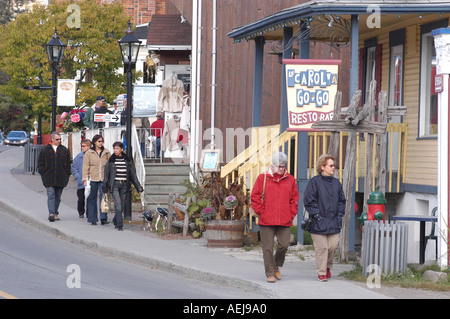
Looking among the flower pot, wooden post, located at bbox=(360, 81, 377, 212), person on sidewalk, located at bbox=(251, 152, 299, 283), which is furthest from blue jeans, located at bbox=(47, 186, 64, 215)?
person on sidewalk, located at bbox=(251, 152, 299, 283)

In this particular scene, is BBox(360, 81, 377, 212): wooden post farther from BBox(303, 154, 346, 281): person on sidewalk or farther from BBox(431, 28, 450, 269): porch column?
BBox(303, 154, 346, 281): person on sidewalk

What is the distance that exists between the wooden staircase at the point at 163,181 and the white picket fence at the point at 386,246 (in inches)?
380

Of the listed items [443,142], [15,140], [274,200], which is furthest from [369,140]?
[15,140]

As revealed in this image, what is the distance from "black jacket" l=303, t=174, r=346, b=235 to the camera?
11.3m

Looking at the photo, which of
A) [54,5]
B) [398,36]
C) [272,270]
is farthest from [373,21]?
[54,5]

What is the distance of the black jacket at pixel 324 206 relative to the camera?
11.3 metres

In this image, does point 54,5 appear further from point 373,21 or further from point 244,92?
point 373,21

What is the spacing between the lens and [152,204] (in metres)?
20.8

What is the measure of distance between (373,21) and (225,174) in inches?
160

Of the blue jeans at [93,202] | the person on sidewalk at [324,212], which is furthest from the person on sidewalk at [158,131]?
the person on sidewalk at [324,212]

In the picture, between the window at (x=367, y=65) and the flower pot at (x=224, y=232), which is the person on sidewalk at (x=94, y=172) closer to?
the flower pot at (x=224, y=232)

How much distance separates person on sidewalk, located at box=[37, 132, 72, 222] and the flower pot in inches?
162

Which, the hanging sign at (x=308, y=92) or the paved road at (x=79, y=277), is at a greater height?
the hanging sign at (x=308, y=92)

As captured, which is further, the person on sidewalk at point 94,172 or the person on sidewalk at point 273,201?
the person on sidewalk at point 94,172
